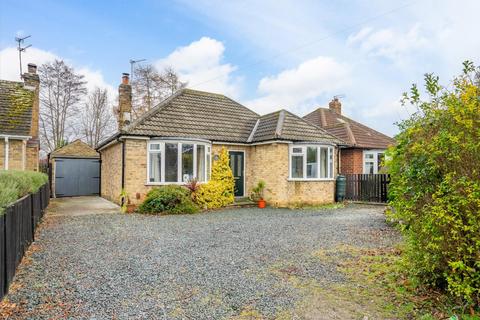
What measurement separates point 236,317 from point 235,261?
6.70 feet

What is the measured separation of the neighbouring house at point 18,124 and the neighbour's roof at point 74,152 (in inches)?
184

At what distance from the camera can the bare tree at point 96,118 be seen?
29.6 metres

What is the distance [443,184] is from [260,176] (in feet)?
36.0

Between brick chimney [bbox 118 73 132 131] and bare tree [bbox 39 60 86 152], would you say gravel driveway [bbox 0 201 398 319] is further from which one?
Result: bare tree [bbox 39 60 86 152]

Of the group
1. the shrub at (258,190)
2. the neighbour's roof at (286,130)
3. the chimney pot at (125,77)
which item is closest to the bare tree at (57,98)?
the chimney pot at (125,77)

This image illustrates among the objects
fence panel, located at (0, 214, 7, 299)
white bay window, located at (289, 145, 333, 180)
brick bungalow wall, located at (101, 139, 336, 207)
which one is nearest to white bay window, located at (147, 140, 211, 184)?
brick bungalow wall, located at (101, 139, 336, 207)

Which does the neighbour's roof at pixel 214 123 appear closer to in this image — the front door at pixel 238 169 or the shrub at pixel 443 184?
the front door at pixel 238 169

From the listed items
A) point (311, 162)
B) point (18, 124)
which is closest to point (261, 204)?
point (311, 162)

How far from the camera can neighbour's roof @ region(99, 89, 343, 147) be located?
13.0 m

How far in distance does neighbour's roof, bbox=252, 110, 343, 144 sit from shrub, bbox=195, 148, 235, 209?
6.50 feet

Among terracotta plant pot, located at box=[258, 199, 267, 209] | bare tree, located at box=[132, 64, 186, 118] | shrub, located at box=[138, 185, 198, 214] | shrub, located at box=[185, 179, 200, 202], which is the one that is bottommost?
terracotta plant pot, located at box=[258, 199, 267, 209]

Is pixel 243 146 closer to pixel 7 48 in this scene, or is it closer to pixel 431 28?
pixel 431 28

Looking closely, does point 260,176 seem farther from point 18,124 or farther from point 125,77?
point 18,124

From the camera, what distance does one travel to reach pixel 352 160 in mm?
19000
